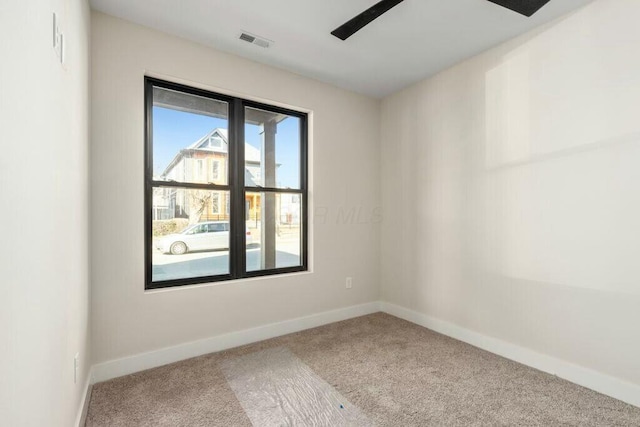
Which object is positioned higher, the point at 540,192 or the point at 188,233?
the point at 540,192

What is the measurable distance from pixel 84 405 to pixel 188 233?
131 centimetres

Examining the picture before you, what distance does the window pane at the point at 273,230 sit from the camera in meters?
3.01

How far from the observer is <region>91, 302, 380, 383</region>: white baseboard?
2.22 metres

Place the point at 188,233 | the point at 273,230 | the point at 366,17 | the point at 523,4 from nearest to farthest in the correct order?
1. the point at 523,4
2. the point at 366,17
3. the point at 188,233
4. the point at 273,230

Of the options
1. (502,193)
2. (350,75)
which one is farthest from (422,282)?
(350,75)

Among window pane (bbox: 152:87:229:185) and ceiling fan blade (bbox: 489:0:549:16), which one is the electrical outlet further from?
ceiling fan blade (bbox: 489:0:549:16)

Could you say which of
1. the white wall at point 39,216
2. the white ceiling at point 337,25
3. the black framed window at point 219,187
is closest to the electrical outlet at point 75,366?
the white wall at point 39,216

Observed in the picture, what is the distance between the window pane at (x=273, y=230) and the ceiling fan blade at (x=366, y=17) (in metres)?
1.62

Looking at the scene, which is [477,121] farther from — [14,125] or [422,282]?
[14,125]

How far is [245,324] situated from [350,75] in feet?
8.80

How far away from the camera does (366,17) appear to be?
195cm

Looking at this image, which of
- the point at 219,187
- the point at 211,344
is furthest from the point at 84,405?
the point at 219,187

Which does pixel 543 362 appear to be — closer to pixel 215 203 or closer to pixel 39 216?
pixel 215 203

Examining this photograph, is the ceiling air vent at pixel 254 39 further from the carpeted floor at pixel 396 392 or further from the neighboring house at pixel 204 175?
the carpeted floor at pixel 396 392
